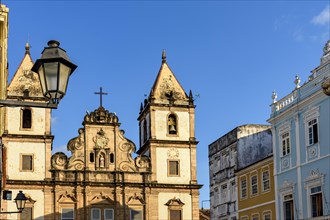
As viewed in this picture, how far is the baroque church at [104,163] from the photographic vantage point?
36906mm

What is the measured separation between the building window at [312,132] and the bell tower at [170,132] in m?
12.5

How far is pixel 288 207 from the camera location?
30.2 m

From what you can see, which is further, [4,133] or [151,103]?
[151,103]

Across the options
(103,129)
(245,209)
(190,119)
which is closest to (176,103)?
(190,119)

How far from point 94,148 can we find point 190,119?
21.3ft

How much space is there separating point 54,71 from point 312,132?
23.1 m

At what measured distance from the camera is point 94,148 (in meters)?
38.7

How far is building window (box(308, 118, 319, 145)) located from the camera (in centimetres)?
2774

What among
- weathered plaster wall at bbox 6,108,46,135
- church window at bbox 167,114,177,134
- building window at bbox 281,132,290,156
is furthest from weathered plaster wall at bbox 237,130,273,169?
weathered plaster wall at bbox 6,108,46,135

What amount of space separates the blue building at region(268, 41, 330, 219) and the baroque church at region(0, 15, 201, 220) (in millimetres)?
9272

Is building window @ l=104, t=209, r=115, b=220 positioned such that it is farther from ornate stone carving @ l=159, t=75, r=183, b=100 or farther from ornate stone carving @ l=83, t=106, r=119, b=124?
ornate stone carving @ l=159, t=75, r=183, b=100

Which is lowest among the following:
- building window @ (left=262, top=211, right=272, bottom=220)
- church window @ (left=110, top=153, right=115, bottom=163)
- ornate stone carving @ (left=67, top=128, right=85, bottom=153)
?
building window @ (left=262, top=211, right=272, bottom=220)

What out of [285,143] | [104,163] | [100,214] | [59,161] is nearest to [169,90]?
[104,163]

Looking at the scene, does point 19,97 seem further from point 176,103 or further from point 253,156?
point 253,156
